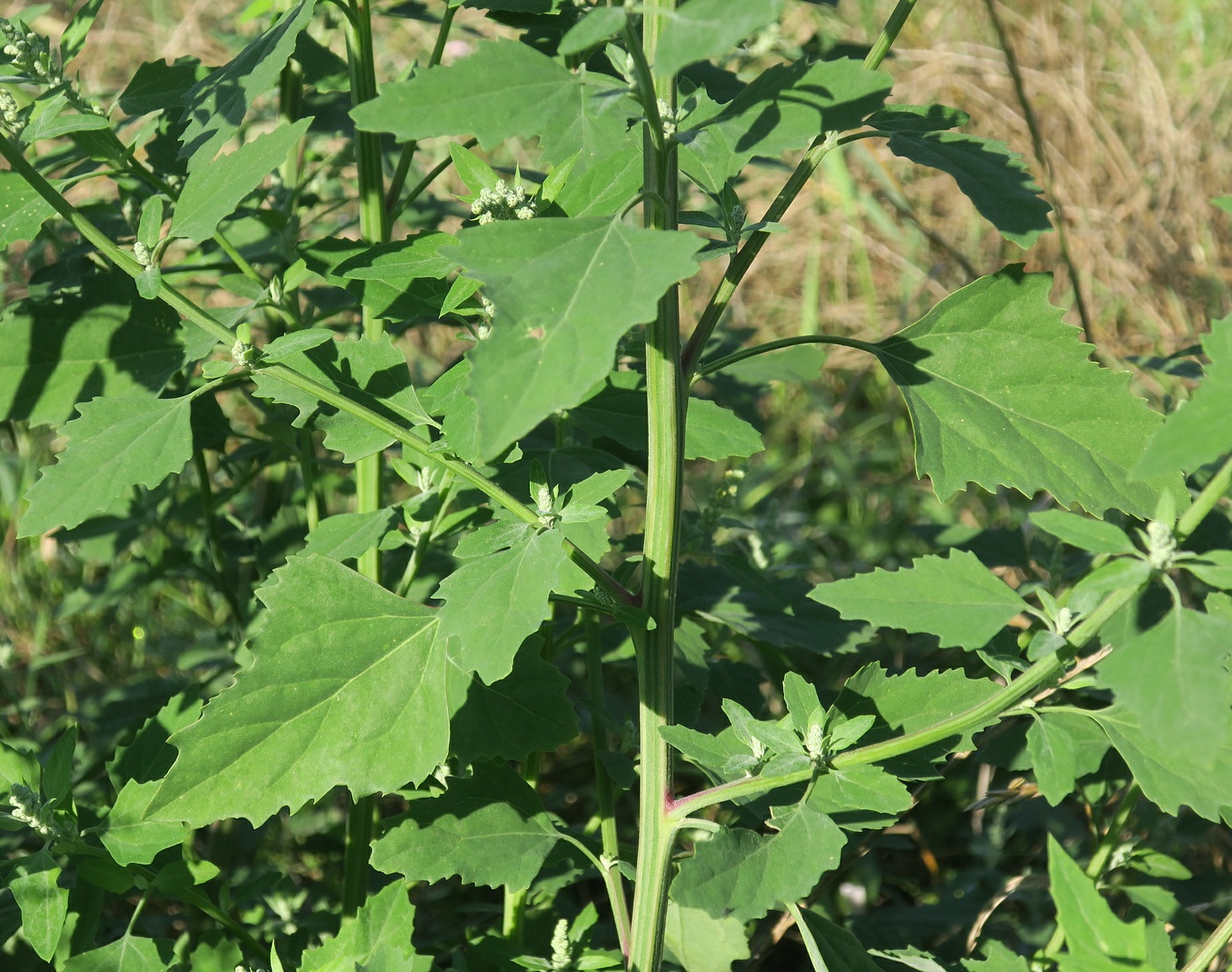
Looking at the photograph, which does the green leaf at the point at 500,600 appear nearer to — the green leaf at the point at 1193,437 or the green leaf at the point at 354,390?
the green leaf at the point at 354,390

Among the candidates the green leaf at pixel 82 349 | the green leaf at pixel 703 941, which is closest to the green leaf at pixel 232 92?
the green leaf at pixel 82 349

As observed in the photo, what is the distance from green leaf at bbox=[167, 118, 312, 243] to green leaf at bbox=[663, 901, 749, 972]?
49.2 inches

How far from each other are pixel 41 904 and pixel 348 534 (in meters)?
0.68

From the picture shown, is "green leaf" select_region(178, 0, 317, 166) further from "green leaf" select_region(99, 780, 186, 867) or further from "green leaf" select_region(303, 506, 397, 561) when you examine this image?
"green leaf" select_region(99, 780, 186, 867)

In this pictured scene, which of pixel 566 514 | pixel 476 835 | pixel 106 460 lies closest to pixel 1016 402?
pixel 566 514

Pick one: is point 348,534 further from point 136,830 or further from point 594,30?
point 594,30

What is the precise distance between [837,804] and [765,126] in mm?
818

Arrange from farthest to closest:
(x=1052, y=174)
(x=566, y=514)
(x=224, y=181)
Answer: (x=1052, y=174) < (x=224, y=181) < (x=566, y=514)

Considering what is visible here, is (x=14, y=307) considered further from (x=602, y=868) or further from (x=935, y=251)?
(x=935, y=251)

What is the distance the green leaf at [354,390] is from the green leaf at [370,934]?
67cm

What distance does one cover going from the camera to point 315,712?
1.54 meters

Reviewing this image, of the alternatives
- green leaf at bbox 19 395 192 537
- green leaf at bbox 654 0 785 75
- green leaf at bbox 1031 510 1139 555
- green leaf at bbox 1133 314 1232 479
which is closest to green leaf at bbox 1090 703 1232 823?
green leaf at bbox 1031 510 1139 555

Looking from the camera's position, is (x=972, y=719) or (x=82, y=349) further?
(x=82, y=349)

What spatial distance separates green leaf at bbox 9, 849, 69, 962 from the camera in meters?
1.63
